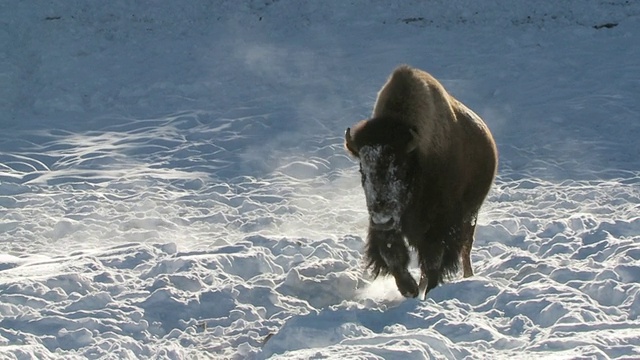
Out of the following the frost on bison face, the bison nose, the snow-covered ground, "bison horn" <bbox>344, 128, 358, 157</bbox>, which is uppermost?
"bison horn" <bbox>344, 128, 358, 157</bbox>

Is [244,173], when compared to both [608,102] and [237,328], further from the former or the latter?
[608,102]

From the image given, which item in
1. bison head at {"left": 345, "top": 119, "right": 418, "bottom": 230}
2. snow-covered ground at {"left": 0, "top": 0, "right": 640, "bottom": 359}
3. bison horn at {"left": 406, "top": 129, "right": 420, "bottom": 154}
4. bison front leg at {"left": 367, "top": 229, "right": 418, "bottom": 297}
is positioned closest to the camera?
snow-covered ground at {"left": 0, "top": 0, "right": 640, "bottom": 359}

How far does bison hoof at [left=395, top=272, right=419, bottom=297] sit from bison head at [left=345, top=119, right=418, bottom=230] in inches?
18.7

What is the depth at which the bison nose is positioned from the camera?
5.46m

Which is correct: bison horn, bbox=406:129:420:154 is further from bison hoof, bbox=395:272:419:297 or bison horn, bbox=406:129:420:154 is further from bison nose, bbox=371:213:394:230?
bison hoof, bbox=395:272:419:297

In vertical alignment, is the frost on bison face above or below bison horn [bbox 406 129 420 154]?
below

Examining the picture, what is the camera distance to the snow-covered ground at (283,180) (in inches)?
211

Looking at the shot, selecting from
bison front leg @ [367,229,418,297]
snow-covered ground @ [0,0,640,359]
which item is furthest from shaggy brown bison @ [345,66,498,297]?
snow-covered ground @ [0,0,640,359]

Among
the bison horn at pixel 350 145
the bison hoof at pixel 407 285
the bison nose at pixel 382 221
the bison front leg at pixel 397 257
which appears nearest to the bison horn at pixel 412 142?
the bison horn at pixel 350 145

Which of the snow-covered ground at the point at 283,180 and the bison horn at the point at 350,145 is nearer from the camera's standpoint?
the snow-covered ground at the point at 283,180

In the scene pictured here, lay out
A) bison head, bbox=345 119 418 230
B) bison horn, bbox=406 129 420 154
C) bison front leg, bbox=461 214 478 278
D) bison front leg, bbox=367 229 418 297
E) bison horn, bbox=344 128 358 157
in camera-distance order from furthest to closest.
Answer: bison front leg, bbox=461 214 478 278 → bison front leg, bbox=367 229 418 297 → bison horn, bbox=344 128 358 157 → bison horn, bbox=406 129 420 154 → bison head, bbox=345 119 418 230

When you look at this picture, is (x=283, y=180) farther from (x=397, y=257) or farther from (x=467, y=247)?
(x=397, y=257)

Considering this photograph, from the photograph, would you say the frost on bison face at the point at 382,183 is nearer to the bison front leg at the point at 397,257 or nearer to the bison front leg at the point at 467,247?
the bison front leg at the point at 397,257

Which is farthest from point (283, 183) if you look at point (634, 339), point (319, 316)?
point (634, 339)
